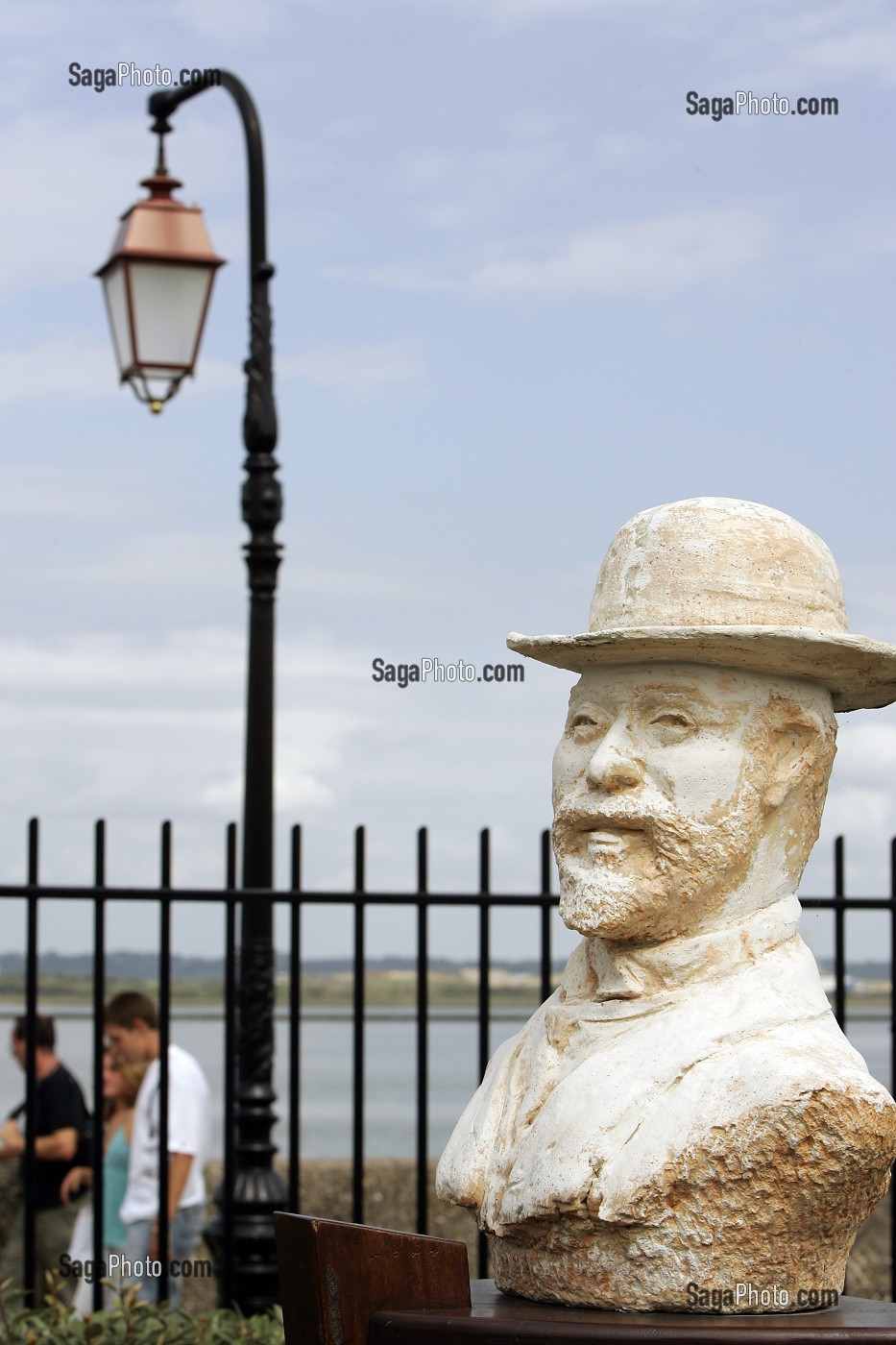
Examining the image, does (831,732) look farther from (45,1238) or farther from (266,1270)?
(45,1238)

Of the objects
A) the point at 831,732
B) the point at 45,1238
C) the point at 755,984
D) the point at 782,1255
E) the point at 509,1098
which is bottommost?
the point at 45,1238

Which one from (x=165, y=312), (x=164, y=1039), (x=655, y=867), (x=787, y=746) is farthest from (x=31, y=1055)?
(x=165, y=312)

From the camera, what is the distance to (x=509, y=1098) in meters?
3.91

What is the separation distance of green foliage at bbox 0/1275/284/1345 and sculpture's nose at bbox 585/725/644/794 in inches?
99.7

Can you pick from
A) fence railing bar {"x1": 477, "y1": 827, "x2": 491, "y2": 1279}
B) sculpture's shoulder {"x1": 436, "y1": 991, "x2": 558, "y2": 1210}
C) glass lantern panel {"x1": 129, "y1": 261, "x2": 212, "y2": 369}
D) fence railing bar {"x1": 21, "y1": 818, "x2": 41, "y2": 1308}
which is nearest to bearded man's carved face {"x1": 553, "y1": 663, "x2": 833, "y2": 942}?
sculpture's shoulder {"x1": 436, "y1": 991, "x2": 558, "y2": 1210}

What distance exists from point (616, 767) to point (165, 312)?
3.88 metres

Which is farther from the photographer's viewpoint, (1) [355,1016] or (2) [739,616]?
(1) [355,1016]

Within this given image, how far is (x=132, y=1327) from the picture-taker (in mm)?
5395

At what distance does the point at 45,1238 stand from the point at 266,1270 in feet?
5.41

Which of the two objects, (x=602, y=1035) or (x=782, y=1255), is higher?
(x=602, y=1035)

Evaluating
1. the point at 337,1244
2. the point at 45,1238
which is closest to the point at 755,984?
the point at 337,1244

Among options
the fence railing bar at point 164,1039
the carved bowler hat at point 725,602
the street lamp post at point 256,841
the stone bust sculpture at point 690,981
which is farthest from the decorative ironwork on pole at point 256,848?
the carved bowler hat at point 725,602

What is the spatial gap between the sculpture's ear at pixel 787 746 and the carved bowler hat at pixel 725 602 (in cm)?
9

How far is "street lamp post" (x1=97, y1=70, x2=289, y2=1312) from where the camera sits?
5.75 meters
